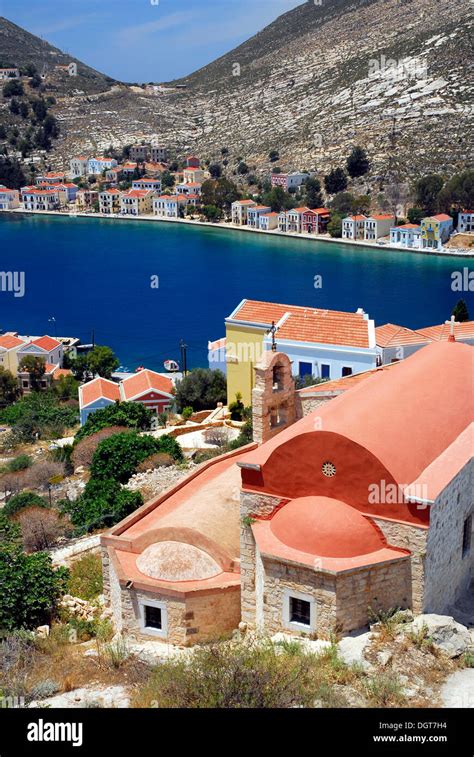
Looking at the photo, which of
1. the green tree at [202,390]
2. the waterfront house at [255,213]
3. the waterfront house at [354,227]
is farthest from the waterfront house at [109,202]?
the green tree at [202,390]

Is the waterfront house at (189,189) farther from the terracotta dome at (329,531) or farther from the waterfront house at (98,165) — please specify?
the terracotta dome at (329,531)

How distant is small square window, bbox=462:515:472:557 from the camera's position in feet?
35.7

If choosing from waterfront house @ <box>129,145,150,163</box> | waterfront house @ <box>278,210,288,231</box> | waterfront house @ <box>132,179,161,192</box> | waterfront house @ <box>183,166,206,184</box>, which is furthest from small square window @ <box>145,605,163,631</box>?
waterfront house @ <box>129,145,150,163</box>

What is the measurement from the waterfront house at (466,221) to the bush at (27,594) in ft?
233

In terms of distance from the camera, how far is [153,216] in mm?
100938

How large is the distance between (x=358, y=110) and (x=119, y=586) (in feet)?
318

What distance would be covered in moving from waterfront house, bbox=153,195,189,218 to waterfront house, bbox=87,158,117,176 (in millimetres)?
16791

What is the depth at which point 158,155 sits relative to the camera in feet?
387

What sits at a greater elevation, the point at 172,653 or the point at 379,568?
the point at 379,568

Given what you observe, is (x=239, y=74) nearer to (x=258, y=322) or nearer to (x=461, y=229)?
(x=461, y=229)

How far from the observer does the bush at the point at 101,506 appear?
1579cm

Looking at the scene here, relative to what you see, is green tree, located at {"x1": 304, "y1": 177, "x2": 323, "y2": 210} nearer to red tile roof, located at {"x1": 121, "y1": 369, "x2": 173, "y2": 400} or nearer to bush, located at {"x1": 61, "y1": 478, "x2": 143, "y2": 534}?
red tile roof, located at {"x1": 121, "y1": 369, "x2": 173, "y2": 400}

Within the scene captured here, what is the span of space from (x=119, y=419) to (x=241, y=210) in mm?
70087
